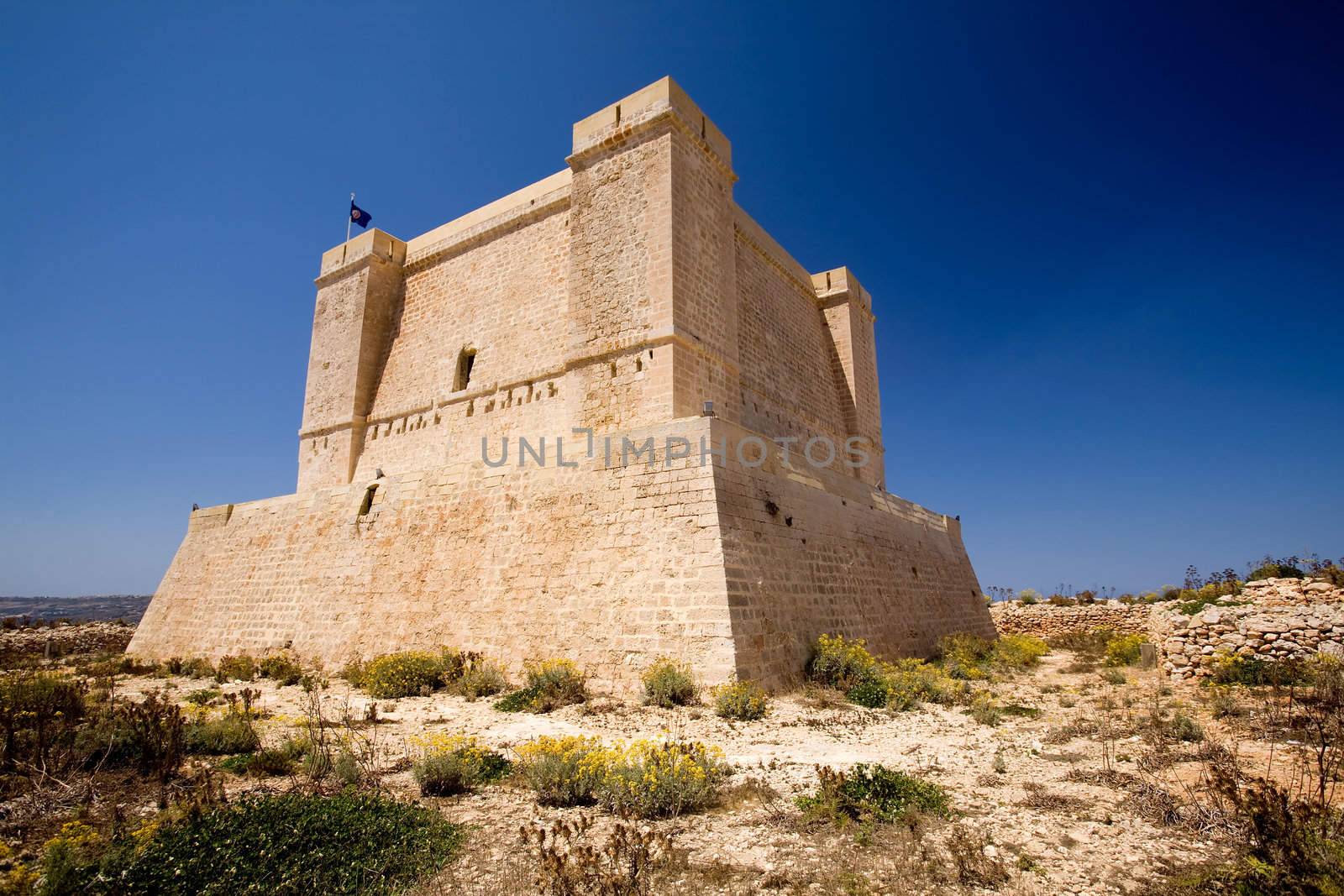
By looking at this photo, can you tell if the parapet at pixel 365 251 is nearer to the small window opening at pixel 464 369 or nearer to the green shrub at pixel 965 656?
the small window opening at pixel 464 369

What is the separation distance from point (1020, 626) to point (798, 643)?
53.1 ft

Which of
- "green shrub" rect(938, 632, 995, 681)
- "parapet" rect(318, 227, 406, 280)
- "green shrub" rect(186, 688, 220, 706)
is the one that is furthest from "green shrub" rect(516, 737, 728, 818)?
"parapet" rect(318, 227, 406, 280)

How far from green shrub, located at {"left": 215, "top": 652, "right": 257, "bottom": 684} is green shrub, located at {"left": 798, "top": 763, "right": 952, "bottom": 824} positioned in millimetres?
10852

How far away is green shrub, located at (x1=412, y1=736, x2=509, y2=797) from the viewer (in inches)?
186

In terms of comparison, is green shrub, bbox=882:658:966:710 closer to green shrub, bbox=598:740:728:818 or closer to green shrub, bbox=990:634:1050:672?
green shrub, bbox=990:634:1050:672

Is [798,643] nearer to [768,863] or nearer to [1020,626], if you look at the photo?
[768,863]

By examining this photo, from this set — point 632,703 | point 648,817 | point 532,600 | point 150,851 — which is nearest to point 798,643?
point 632,703

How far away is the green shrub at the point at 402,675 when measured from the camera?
29.5 feet

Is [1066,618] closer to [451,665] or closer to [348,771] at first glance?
[451,665]

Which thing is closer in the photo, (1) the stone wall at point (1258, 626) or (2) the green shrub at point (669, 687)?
(2) the green shrub at point (669, 687)

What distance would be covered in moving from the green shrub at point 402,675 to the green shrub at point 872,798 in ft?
21.4

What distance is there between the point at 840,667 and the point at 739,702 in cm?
249

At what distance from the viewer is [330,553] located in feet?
44.2

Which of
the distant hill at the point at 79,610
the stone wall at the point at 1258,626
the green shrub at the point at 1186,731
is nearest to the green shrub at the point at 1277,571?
the stone wall at the point at 1258,626
